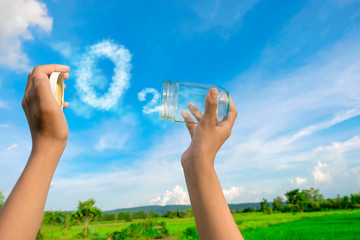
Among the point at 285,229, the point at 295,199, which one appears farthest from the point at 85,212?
the point at 295,199

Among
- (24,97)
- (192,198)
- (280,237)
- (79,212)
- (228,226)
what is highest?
(79,212)

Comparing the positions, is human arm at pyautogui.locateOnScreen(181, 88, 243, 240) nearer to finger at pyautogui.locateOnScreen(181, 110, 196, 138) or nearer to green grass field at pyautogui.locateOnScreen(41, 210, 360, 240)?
finger at pyautogui.locateOnScreen(181, 110, 196, 138)

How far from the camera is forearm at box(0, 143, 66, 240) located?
0.74m

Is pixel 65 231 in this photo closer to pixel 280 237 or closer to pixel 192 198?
pixel 280 237

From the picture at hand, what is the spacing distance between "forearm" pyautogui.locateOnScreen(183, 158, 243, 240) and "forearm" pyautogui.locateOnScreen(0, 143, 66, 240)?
53cm

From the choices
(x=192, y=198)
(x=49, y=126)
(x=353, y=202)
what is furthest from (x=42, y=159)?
(x=353, y=202)

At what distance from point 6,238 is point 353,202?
54191 mm

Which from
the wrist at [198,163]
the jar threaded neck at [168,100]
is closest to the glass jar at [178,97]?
the jar threaded neck at [168,100]

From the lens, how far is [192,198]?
98 centimetres

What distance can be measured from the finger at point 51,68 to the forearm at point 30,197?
46 centimetres

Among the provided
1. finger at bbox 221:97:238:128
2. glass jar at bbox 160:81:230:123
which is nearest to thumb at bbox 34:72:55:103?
finger at bbox 221:97:238:128

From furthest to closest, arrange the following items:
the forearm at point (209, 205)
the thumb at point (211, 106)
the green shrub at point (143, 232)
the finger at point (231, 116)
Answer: the green shrub at point (143, 232) → the finger at point (231, 116) → the thumb at point (211, 106) → the forearm at point (209, 205)

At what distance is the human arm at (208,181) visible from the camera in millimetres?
878

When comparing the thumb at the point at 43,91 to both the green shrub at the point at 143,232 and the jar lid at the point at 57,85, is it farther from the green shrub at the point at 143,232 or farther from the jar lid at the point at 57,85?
the green shrub at the point at 143,232
